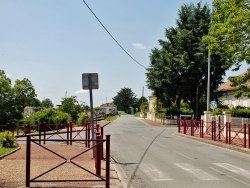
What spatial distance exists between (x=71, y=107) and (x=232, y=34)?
36093 mm

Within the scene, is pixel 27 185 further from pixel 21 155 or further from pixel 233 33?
pixel 233 33

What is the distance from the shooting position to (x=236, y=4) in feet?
87.0

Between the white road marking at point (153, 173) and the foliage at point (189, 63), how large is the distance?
3894cm

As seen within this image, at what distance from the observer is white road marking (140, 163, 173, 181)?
1140cm

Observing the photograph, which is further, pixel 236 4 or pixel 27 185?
pixel 236 4

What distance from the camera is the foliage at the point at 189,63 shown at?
5244cm

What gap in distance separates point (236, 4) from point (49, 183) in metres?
20.6

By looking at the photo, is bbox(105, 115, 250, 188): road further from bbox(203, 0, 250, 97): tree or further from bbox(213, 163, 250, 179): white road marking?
bbox(203, 0, 250, 97): tree

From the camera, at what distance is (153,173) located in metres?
12.4

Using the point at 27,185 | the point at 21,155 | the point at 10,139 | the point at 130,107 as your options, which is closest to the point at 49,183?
the point at 27,185

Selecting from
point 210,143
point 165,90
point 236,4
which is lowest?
point 210,143

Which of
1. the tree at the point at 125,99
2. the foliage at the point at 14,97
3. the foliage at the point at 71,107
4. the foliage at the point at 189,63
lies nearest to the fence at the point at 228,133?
the foliage at the point at 189,63

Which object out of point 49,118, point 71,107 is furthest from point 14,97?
point 49,118

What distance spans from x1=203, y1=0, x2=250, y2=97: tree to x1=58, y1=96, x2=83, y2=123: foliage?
32.8 m
